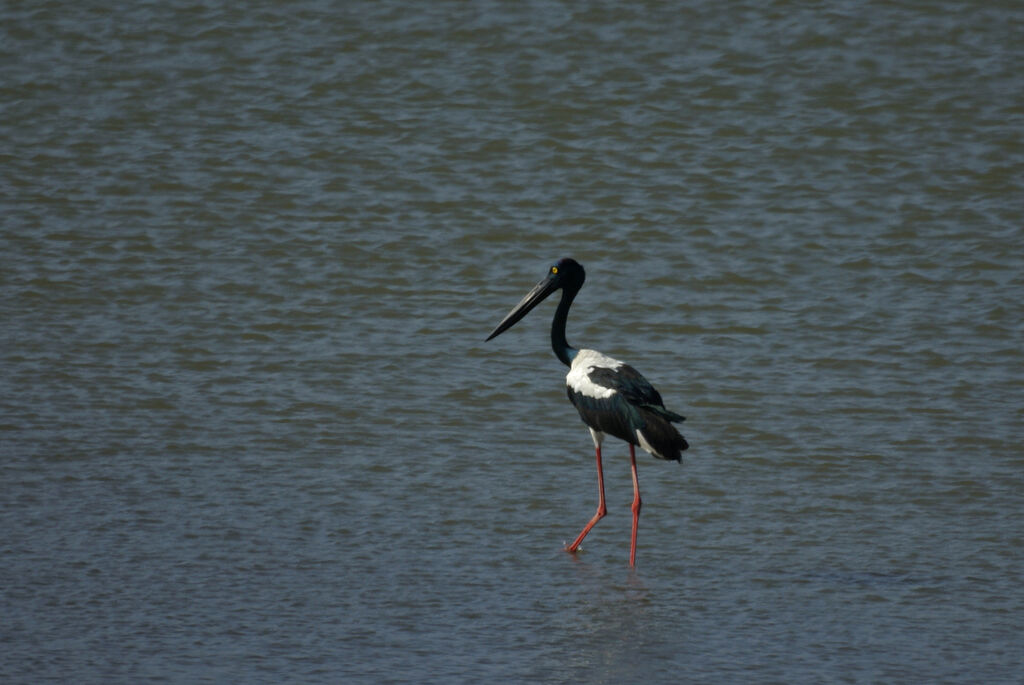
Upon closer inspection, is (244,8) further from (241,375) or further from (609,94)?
(241,375)

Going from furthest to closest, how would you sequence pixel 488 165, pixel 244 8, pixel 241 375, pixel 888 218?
pixel 244 8 < pixel 488 165 < pixel 888 218 < pixel 241 375

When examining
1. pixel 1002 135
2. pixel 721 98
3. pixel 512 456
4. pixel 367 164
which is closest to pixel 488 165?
pixel 367 164

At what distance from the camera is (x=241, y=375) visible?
11297 mm

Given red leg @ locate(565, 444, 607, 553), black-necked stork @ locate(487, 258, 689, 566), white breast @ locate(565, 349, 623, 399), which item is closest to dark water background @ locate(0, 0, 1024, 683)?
red leg @ locate(565, 444, 607, 553)

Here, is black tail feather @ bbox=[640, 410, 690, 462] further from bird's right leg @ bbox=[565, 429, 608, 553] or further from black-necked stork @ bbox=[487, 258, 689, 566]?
bird's right leg @ bbox=[565, 429, 608, 553]

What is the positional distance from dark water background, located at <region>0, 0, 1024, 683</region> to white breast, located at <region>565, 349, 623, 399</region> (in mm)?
618

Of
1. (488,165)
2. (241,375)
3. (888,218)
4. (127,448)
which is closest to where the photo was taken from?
(127,448)

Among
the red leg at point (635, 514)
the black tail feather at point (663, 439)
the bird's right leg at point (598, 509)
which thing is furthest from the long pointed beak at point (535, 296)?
the black tail feather at point (663, 439)

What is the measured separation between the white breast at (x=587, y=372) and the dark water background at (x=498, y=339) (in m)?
0.62

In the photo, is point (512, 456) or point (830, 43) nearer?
point (512, 456)

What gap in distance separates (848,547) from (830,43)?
9481 millimetres

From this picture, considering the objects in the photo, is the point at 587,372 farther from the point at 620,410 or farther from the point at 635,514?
the point at 635,514

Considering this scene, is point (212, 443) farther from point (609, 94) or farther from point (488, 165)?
A: point (609, 94)

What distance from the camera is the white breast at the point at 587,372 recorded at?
890 cm
